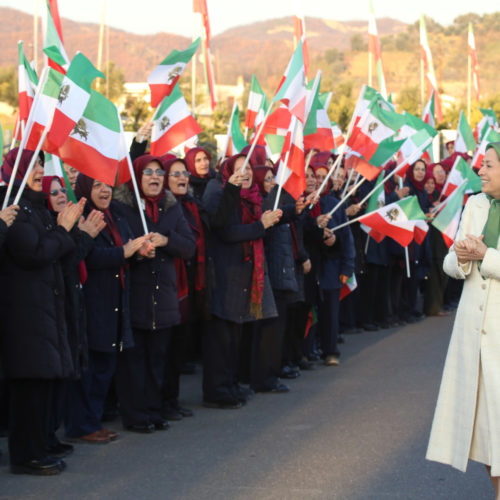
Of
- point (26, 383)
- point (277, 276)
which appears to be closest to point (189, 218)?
point (277, 276)

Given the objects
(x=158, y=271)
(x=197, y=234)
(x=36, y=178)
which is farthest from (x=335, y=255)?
(x=36, y=178)

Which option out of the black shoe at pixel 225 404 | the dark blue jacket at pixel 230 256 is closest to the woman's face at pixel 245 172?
the dark blue jacket at pixel 230 256

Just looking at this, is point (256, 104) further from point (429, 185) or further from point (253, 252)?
point (253, 252)

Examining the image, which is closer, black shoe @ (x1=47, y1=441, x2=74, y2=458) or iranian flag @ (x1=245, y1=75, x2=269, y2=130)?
black shoe @ (x1=47, y1=441, x2=74, y2=458)

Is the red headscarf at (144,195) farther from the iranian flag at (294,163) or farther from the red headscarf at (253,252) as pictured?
the iranian flag at (294,163)

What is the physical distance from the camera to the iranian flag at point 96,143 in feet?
22.3

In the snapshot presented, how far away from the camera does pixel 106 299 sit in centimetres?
693

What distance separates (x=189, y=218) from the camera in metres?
8.12

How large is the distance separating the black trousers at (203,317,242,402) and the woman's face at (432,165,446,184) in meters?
7.81

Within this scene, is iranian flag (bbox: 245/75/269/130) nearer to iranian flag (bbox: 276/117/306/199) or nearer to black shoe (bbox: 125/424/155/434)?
iranian flag (bbox: 276/117/306/199)

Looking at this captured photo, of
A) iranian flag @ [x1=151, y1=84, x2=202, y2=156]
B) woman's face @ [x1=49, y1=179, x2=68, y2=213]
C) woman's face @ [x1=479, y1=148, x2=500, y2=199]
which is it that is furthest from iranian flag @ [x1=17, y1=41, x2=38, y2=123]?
woman's face @ [x1=479, y1=148, x2=500, y2=199]

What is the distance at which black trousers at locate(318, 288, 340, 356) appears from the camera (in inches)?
409

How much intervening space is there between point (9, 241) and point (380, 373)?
4.91m

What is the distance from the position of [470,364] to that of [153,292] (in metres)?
2.99
